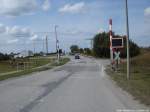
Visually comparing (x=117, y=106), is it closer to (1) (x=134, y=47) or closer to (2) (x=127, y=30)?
(2) (x=127, y=30)

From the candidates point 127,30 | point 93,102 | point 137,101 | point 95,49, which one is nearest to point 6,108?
point 93,102

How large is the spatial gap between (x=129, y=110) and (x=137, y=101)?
87.7 inches

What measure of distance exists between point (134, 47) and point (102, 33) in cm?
1655

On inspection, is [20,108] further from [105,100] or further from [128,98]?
[128,98]

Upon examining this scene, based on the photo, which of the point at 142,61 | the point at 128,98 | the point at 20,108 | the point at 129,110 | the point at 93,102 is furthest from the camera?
the point at 142,61

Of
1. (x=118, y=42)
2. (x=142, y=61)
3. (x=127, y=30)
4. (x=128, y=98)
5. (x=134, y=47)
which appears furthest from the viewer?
(x=134, y=47)

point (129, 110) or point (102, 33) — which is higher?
point (102, 33)

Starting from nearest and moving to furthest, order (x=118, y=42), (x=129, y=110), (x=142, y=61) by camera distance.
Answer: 1. (x=129, y=110)
2. (x=118, y=42)
3. (x=142, y=61)

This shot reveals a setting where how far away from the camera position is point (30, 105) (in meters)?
12.8

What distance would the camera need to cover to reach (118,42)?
3644 cm

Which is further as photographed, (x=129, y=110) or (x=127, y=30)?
(x=127, y=30)

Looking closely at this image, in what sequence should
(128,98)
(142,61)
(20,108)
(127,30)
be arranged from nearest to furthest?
1. (20,108)
2. (128,98)
3. (127,30)
4. (142,61)

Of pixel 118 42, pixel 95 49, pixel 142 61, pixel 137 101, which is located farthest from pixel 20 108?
pixel 95 49

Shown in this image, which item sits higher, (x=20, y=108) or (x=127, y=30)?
(x=127, y=30)
